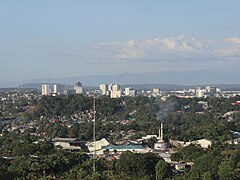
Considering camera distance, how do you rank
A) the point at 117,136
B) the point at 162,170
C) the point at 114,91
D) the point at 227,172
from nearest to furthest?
the point at 227,172, the point at 162,170, the point at 117,136, the point at 114,91

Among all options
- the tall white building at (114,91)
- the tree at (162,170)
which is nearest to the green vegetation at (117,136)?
the tree at (162,170)

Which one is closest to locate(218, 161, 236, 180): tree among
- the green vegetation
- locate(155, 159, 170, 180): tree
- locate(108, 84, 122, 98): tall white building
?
the green vegetation

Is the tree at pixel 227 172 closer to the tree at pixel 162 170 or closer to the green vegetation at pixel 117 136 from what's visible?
the green vegetation at pixel 117 136

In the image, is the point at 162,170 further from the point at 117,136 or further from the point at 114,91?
the point at 114,91

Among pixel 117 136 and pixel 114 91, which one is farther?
pixel 114 91

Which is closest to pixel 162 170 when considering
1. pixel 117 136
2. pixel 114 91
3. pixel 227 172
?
pixel 227 172

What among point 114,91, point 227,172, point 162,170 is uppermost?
point 114,91

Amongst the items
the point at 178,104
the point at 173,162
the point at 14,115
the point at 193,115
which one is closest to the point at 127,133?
the point at 193,115

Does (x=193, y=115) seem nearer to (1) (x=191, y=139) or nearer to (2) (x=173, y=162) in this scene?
(1) (x=191, y=139)
